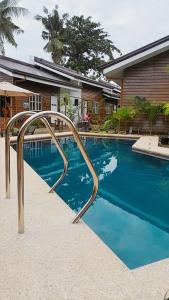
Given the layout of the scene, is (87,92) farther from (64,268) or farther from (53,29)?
(64,268)

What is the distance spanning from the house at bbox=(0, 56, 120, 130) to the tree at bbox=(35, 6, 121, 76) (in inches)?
463

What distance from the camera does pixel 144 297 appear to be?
1.70 metres

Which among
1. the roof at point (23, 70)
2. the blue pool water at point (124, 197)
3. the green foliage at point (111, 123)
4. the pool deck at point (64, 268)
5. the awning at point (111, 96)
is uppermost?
the roof at point (23, 70)

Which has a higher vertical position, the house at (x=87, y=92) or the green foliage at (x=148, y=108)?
the house at (x=87, y=92)

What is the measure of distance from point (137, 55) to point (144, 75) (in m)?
1.26

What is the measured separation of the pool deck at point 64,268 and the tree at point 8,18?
1028 inches

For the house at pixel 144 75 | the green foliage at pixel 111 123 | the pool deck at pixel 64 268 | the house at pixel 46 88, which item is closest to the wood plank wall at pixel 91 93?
the house at pixel 46 88

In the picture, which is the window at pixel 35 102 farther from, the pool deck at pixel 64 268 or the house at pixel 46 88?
the pool deck at pixel 64 268

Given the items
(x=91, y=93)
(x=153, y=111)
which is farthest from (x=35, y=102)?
(x=153, y=111)

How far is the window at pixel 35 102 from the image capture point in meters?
16.4

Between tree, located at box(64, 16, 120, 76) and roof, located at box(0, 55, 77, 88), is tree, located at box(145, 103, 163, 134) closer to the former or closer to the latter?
roof, located at box(0, 55, 77, 88)

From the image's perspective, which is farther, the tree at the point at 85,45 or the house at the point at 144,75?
the tree at the point at 85,45

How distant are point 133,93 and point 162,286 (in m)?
12.5

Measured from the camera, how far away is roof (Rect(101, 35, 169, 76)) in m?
11.8
